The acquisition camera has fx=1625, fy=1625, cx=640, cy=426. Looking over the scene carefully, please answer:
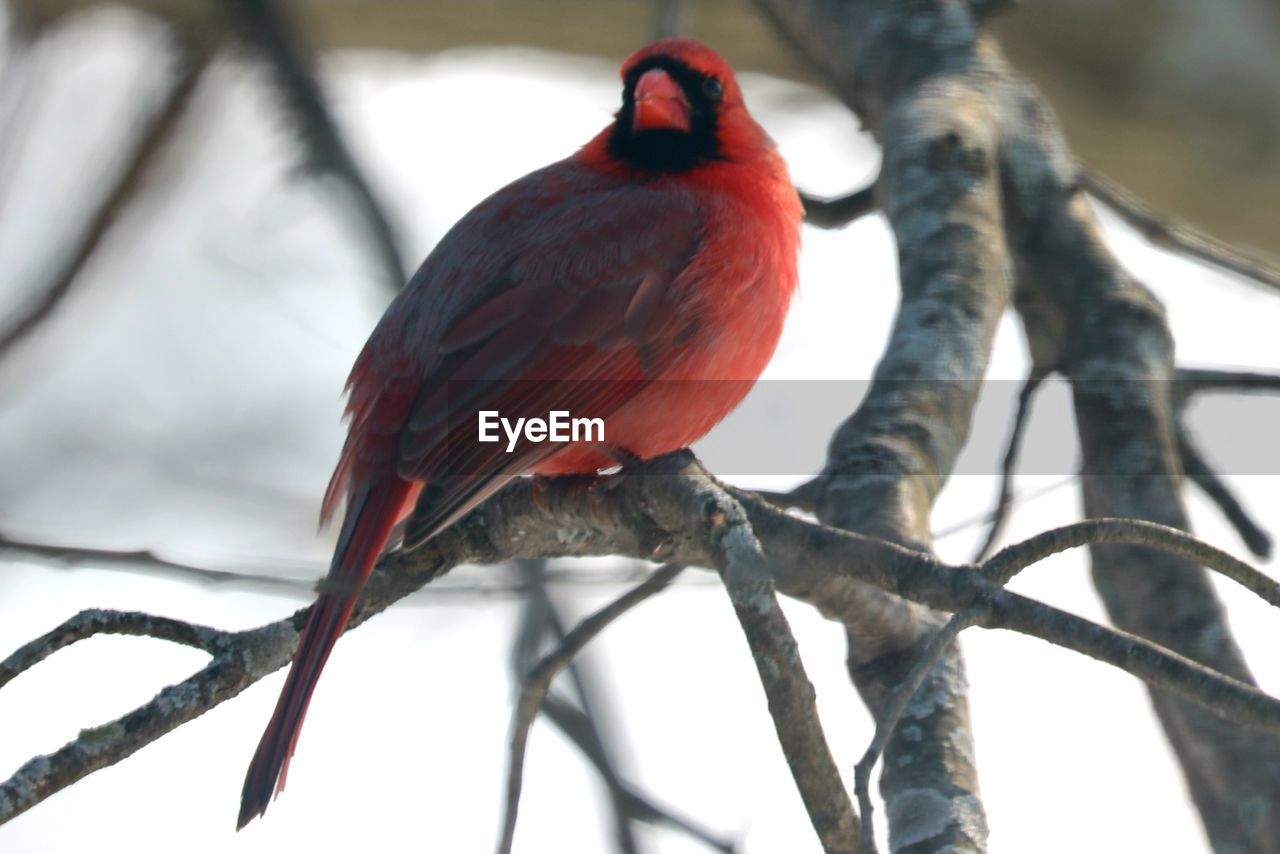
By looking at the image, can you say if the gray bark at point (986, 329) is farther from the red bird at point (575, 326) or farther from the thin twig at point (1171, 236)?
the red bird at point (575, 326)

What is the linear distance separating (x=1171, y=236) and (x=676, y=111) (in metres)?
1.15

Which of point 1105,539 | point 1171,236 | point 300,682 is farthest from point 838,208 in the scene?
point 300,682

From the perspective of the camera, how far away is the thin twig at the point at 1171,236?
3479mm

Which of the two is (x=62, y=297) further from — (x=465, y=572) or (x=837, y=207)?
(x=837, y=207)

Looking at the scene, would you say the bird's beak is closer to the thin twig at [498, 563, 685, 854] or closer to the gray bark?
the gray bark

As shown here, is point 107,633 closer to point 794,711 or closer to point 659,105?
point 794,711

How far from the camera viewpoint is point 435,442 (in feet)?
8.34

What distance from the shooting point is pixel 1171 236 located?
3.54 metres

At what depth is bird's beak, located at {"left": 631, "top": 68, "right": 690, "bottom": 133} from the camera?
3188 millimetres

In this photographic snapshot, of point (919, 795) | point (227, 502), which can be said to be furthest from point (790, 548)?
point (227, 502)

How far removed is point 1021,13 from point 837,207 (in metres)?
1.11

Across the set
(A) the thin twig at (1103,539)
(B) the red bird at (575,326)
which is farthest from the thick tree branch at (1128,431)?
(A) the thin twig at (1103,539)

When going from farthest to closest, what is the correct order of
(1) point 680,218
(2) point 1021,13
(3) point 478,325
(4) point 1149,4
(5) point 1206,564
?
(2) point 1021,13 < (4) point 1149,4 < (1) point 680,218 < (3) point 478,325 < (5) point 1206,564

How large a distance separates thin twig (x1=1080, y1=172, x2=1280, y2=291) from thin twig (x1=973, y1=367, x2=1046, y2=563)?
52cm
